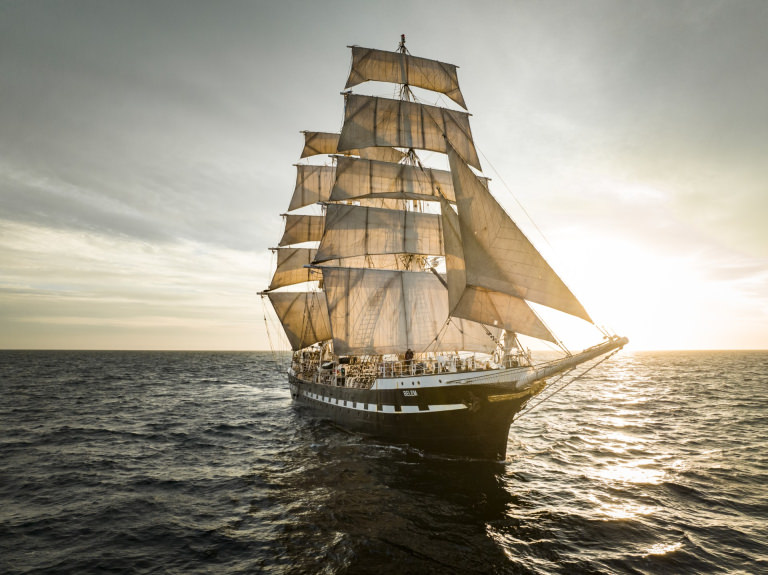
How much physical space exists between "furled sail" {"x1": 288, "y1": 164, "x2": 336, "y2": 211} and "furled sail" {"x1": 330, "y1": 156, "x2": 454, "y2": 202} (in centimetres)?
1640

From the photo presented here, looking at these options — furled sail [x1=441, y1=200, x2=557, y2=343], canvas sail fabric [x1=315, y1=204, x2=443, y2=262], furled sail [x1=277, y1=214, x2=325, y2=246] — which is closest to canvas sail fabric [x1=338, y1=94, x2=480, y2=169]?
canvas sail fabric [x1=315, y1=204, x2=443, y2=262]

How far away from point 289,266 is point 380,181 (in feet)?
71.8

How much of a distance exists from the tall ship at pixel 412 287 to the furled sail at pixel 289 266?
0.44ft

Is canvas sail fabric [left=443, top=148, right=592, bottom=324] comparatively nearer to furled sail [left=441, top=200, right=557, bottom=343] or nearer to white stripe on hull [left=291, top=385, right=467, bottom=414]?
furled sail [left=441, top=200, right=557, bottom=343]

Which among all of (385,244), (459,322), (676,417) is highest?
(385,244)

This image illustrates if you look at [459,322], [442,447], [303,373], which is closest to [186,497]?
[442,447]

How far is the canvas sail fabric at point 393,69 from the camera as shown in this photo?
34781 mm

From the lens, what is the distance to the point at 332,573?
10133 millimetres

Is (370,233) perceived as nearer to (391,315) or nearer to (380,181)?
(380,181)

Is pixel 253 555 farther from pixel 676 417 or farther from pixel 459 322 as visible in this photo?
pixel 676 417

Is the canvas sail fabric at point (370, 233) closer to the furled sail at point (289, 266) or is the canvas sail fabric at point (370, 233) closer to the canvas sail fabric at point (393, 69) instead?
the canvas sail fabric at point (393, 69)

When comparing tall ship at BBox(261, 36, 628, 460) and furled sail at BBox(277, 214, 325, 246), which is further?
furled sail at BBox(277, 214, 325, 246)

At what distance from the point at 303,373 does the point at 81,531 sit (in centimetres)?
2864

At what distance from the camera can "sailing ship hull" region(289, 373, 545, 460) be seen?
19.8 meters
